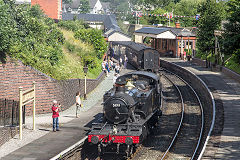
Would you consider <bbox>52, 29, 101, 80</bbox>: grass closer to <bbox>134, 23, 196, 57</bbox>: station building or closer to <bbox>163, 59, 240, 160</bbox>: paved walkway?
<bbox>163, 59, 240, 160</bbox>: paved walkway

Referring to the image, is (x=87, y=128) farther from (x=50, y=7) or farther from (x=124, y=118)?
(x=50, y=7)

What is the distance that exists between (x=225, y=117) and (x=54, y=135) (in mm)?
10314

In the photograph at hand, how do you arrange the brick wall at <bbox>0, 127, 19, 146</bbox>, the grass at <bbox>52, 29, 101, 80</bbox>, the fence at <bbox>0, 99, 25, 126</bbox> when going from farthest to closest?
the grass at <bbox>52, 29, 101, 80</bbox>, the fence at <bbox>0, 99, 25, 126</bbox>, the brick wall at <bbox>0, 127, 19, 146</bbox>

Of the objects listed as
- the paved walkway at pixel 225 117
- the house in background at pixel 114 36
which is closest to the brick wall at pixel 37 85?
the paved walkway at pixel 225 117

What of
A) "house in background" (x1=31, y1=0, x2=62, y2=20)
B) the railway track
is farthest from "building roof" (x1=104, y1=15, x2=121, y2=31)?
the railway track

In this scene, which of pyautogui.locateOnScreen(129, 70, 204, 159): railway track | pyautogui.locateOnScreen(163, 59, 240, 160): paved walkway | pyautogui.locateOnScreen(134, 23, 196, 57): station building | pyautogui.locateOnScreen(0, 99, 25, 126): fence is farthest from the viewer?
pyautogui.locateOnScreen(134, 23, 196, 57): station building

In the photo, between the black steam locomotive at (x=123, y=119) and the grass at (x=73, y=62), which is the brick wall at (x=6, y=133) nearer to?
the black steam locomotive at (x=123, y=119)

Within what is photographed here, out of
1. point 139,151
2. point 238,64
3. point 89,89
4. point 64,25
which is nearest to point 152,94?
point 139,151

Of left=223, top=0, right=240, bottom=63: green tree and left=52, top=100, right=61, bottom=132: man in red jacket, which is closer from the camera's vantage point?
left=52, top=100, right=61, bottom=132: man in red jacket

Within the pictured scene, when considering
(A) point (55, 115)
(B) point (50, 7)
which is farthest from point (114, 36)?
(A) point (55, 115)

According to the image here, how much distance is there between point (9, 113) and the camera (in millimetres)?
18297

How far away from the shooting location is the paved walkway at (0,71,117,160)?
1510 cm

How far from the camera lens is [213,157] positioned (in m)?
15.6

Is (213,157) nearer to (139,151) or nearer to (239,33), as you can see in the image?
(139,151)
